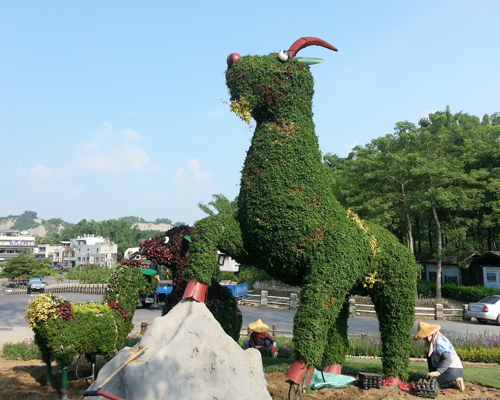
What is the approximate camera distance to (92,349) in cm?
664

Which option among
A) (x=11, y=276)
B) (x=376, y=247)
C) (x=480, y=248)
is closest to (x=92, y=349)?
(x=376, y=247)

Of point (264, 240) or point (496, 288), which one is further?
point (496, 288)

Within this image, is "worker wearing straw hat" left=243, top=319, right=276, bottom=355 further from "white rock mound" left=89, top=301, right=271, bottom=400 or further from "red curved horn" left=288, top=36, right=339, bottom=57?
"red curved horn" left=288, top=36, right=339, bottom=57

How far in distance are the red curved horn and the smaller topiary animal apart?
4504 millimetres

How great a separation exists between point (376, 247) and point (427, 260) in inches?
981

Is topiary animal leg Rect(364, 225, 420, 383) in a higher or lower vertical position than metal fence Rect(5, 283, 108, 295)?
higher

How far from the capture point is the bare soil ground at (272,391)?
6059 millimetres

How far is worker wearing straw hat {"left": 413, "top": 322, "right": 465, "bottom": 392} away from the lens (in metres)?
6.43

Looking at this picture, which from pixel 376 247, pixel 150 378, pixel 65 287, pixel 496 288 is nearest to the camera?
pixel 150 378

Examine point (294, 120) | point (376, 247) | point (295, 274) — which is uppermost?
point (294, 120)

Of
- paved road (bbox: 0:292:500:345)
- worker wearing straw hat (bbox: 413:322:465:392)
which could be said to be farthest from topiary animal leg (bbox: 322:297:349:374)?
paved road (bbox: 0:292:500:345)

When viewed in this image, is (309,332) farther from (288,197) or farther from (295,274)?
(288,197)

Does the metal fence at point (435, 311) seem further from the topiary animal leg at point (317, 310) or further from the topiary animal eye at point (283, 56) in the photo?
the topiary animal eye at point (283, 56)

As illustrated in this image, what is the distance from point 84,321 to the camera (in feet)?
21.7
